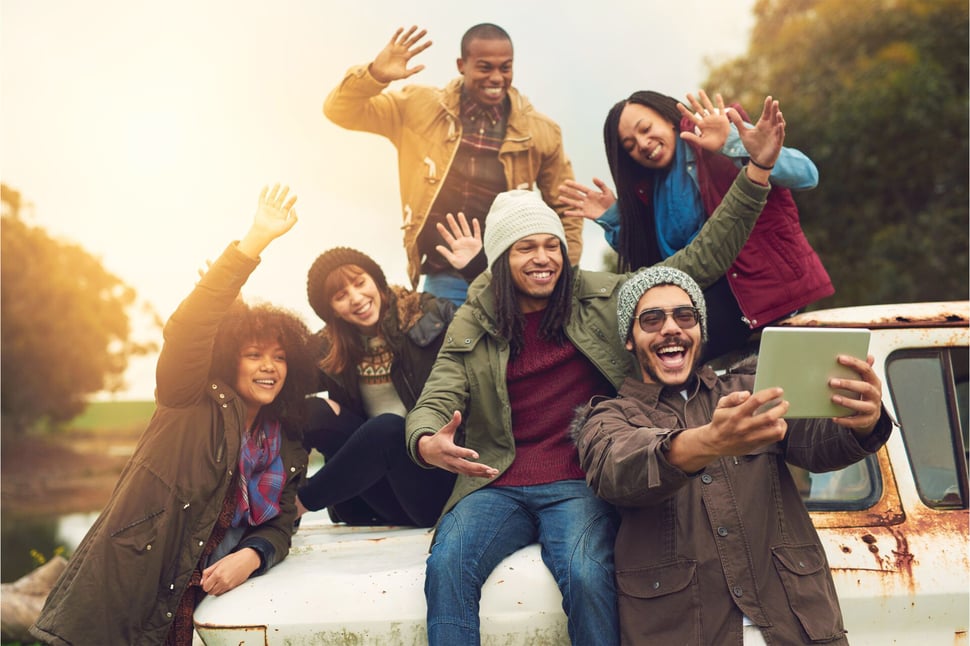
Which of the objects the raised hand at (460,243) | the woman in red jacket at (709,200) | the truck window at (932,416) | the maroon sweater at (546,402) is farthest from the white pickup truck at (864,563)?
the raised hand at (460,243)

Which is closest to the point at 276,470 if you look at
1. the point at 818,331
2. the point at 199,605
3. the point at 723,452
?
the point at 199,605

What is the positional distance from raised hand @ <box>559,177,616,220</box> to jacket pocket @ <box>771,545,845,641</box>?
1977 millimetres

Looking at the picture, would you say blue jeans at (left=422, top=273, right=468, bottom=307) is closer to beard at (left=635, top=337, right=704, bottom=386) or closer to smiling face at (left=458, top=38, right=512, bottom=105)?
smiling face at (left=458, top=38, right=512, bottom=105)

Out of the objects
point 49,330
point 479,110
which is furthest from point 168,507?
point 49,330

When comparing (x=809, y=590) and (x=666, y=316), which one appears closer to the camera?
(x=809, y=590)

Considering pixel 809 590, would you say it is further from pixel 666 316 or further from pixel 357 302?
pixel 357 302

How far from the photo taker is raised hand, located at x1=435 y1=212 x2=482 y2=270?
439 centimetres

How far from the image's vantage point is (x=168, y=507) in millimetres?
3143

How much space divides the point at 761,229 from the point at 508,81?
5.52ft

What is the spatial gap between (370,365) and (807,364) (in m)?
2.11

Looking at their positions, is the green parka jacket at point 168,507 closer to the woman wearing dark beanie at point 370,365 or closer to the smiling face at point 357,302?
the woman wearing dark beanie at point 370,365

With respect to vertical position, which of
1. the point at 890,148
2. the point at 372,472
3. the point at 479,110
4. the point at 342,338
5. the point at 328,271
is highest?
the point at 890,148

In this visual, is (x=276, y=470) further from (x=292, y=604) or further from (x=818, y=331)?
(x=818, y=331)

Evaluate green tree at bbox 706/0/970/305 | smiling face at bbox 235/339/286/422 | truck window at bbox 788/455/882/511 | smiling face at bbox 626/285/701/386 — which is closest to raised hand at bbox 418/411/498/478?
smiling face at bbox 626/285/701/386
